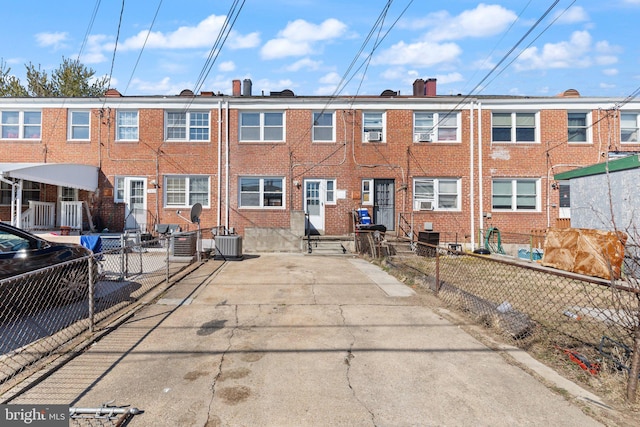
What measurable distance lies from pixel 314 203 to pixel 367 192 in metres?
2.65

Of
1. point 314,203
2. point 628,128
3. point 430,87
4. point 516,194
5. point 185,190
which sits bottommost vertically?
point 314,203

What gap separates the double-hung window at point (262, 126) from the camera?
16484 mm

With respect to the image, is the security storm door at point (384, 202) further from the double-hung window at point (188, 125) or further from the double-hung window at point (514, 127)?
the double-hung window at point (188, 125)

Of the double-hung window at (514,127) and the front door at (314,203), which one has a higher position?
the double-hung window at (514,127)

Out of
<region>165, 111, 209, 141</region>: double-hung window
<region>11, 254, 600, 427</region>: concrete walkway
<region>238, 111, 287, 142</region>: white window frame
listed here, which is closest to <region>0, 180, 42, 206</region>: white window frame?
<region>165, 111, 209, 141</region>: double-hung window

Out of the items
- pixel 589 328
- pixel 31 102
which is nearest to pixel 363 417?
pixel 589 328

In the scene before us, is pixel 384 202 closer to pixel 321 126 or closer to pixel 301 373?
pixel 321 126

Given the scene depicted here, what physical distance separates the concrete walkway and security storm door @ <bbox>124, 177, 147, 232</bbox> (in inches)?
444

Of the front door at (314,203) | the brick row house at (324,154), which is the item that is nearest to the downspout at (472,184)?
the brick row house at (324,154)

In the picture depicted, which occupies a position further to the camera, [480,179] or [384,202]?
[384,202]

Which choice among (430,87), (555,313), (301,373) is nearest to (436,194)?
(430,87)

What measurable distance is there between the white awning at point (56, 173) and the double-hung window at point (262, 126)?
709 centimetres

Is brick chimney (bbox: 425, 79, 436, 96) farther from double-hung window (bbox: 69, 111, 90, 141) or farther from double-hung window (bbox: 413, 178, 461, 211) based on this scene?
double-hung window (bbox: 69, 111, 90, 141)

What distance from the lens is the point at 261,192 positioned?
16.4m
